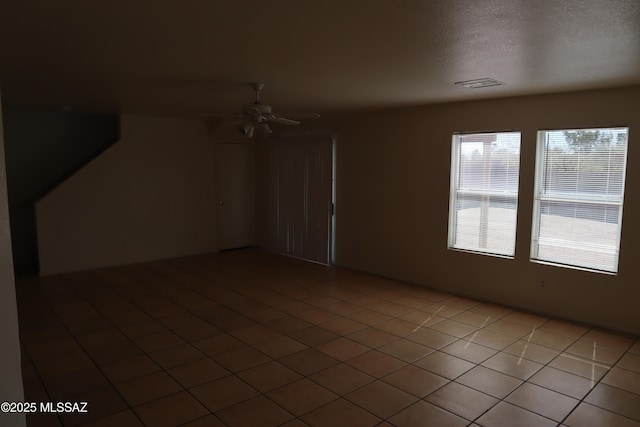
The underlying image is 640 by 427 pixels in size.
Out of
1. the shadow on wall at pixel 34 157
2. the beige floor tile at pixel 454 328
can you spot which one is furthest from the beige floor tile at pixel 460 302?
the shadow on wall at pixel 34 157

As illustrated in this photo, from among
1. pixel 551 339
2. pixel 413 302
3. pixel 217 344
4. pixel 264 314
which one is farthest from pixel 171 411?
pixel 551 339

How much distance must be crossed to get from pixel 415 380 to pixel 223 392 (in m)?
1.45

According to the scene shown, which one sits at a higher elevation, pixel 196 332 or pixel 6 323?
pixel 6 323

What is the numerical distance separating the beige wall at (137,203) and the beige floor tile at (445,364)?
5272 mm

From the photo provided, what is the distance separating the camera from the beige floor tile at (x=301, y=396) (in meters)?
2.93

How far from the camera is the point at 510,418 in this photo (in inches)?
111

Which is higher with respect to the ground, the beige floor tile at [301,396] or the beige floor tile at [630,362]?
the beige floor tile at [630,362]

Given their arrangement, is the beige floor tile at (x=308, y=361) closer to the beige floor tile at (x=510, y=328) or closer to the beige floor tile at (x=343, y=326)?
the beige floor tile at (x=343, y=326)

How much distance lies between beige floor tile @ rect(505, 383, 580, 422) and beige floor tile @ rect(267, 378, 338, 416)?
131 cm

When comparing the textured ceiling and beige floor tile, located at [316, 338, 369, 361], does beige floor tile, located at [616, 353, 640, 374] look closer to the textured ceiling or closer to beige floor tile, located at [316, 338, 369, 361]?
beige floor tile, located at [316, 338, 369, 361]

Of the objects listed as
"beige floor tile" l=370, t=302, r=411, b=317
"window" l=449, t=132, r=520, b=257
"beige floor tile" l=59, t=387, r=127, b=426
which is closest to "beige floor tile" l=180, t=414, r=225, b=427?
"beige floor tile" l=59, t=387, r=127, b=426

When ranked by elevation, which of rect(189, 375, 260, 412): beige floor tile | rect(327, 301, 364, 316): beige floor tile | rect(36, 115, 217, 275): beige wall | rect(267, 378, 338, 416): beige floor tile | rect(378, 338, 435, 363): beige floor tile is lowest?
rect(267, 378, 338, 416): beige floor tile

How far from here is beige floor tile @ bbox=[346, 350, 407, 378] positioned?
3451mm

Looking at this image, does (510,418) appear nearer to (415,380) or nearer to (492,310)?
(415,380)
